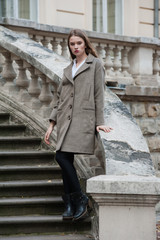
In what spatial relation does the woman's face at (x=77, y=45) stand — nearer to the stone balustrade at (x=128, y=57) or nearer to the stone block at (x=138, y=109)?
the stone balustrade at (x=128, y=57)

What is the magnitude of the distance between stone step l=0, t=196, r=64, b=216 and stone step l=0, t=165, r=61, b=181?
37 cm

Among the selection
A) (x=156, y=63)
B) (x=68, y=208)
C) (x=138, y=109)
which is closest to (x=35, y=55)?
(x=68, y=208)

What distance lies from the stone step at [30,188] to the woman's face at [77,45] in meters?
1.30

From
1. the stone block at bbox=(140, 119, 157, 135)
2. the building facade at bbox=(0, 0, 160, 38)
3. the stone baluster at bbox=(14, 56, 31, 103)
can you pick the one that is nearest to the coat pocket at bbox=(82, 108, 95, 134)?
the stone baluster at bbox=(14, 56, 31, 103)

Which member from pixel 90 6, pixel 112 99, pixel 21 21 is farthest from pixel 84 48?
pixel 90 6

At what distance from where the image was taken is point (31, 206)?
15.2 feet

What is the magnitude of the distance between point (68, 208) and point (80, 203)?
129mm

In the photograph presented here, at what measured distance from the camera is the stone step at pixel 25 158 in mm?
5160

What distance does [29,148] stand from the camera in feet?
17.7

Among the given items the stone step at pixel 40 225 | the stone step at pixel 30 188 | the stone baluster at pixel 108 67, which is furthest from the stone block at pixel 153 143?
the stone step at pixel 40 225

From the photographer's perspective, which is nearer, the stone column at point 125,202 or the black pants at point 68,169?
the stone column at point 125,202

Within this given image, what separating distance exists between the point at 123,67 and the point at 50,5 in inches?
103

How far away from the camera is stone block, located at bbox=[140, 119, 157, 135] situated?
793 centimetres

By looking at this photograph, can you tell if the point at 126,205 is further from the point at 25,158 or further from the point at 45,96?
the point at 45,96
